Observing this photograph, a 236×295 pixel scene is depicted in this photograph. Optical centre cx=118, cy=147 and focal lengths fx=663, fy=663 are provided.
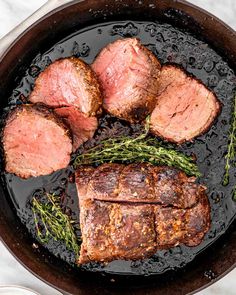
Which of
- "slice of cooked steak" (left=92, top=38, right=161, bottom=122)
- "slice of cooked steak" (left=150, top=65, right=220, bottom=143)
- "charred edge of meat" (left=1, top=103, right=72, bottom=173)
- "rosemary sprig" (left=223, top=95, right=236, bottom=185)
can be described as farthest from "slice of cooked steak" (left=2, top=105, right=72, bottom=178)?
"rosemary sprig" (left=223, top=95, right=236, bottom=185)

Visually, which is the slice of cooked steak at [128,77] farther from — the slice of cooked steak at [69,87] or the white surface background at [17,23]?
the white surface background at [17,23]

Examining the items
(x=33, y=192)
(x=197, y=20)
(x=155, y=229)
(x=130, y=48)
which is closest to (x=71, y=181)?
(x=33, y=192)

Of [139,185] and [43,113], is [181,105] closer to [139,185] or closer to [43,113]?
[139,185]

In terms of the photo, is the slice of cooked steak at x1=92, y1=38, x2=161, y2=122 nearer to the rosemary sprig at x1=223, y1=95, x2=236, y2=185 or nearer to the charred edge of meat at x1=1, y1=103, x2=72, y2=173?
the charred edge of meat at x1=1, y1=103, x2=72, y2=173

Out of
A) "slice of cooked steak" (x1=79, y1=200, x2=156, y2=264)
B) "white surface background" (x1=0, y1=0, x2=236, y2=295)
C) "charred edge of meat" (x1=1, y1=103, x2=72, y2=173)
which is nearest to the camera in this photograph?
"slice of cooked steak" (x1=79, y1=200, x2=156, y2=264)

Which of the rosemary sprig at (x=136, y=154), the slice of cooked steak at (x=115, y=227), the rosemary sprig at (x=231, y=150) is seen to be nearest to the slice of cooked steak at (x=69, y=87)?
the rosemary sprig at (x=136, y=154)

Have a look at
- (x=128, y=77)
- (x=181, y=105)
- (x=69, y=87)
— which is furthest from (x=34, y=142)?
(x=181, y=105)

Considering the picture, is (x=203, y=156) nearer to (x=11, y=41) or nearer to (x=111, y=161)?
(x=111, y=161)

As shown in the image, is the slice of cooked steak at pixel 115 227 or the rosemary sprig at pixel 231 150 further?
the rosemary sprig at pixel 231 150
